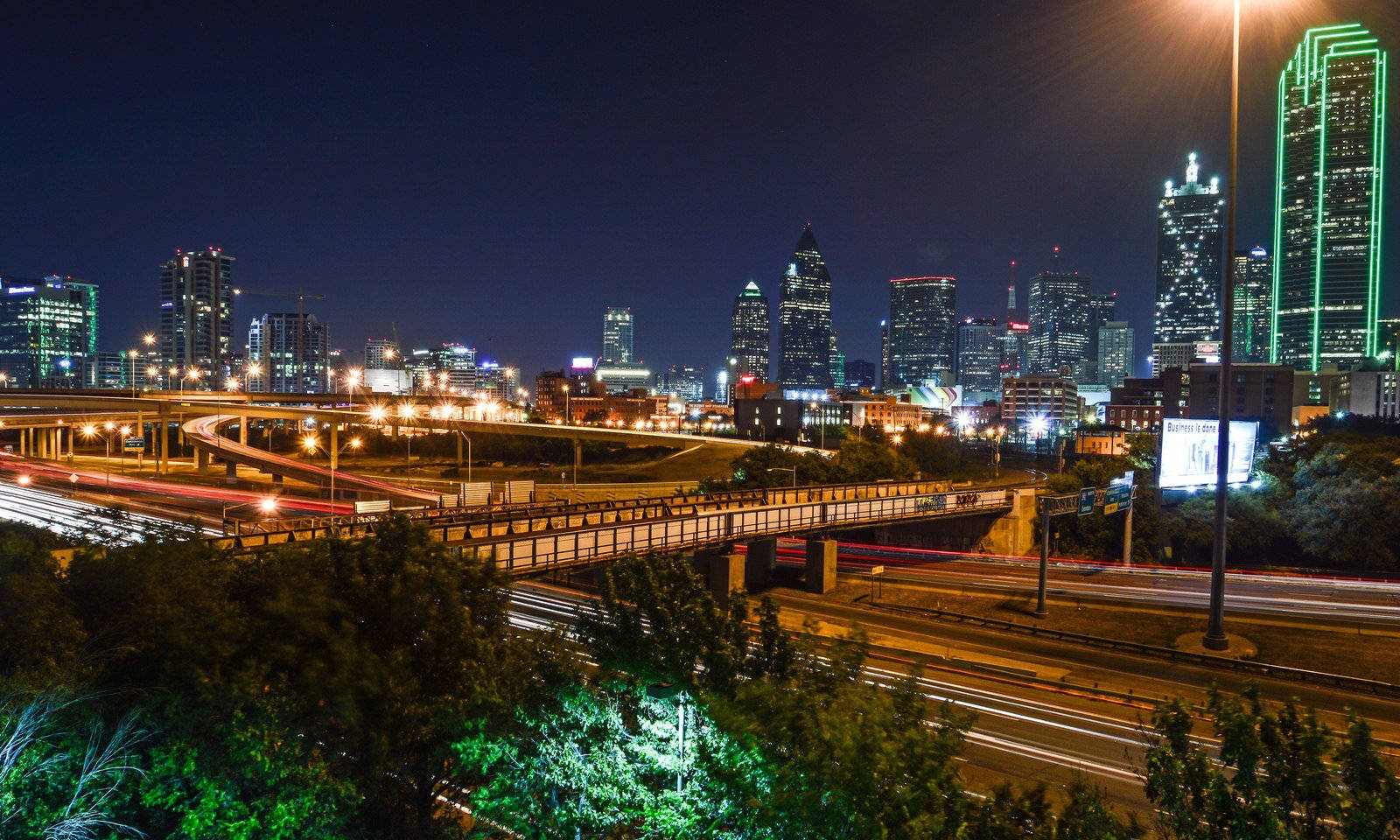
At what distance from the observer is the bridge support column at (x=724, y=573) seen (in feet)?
121

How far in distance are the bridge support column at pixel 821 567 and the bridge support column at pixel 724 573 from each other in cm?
494

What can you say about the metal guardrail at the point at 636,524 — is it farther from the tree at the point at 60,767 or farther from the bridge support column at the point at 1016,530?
the tree at the point at 60,767

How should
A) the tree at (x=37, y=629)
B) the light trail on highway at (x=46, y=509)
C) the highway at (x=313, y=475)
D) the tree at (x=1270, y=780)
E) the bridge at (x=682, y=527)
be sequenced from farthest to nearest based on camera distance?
the highway at (x=313, y=475) < the light trail on highway at (x=46, y=509) < the bridge at (x=682, y=527) < the tree at (x=37, y=629) < the tree at (x=1270, y=780)

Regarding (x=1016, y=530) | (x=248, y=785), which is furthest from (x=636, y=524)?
(x=1016, y=530)

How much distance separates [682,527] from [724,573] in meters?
3.30

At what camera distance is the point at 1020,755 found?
19.1 m

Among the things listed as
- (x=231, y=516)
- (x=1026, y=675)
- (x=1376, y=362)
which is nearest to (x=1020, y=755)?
(x=1026, y=675)

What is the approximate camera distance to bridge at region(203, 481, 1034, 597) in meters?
28.2

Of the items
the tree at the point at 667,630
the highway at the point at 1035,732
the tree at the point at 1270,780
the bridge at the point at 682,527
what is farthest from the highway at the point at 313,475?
the tree at the point at 1270,780

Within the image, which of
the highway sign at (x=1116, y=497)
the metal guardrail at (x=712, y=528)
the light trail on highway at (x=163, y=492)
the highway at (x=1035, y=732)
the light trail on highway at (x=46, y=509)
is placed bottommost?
the highway at (x=1035, y=732)

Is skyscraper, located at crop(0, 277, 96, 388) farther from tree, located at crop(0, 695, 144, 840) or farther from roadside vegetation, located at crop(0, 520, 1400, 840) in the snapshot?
tree, located at crop(0, 695, 144, 840)

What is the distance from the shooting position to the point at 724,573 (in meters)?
37.0

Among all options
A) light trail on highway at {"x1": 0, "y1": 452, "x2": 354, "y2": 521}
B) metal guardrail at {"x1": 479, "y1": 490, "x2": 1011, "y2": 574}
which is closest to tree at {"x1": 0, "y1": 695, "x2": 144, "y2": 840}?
metal guardrail at {"x1": 479, "y1": 490, "x2": 1011, "y2": 574}

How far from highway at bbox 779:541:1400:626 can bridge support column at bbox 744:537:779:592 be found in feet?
16.7
